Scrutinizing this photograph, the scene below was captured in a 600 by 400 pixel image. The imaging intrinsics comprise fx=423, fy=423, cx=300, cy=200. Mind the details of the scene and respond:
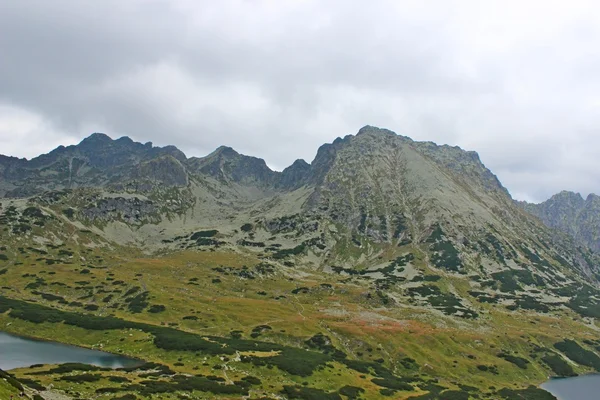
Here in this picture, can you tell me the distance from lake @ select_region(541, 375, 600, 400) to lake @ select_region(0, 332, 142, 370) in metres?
113

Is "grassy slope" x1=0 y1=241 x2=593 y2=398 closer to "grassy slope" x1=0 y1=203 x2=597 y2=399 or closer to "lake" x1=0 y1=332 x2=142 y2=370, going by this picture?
"grassy slope" x1=0 y1=203 x2=597 y2=399

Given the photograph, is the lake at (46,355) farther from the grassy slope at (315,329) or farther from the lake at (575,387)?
the lake at (575,387)

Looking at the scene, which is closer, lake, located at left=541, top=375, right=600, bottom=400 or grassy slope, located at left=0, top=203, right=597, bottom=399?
grassy slope, located at left=0, top=203, right=597, bottom=399

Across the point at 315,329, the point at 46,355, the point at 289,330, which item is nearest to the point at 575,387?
the point at 315,329

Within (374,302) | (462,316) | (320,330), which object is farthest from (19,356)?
(462,316)

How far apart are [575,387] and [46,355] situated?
144 metres

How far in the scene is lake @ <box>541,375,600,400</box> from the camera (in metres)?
118

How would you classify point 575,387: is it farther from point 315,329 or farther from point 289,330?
point 289,330

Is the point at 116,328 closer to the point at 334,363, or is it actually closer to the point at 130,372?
the point at 130,372

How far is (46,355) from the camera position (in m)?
93.1

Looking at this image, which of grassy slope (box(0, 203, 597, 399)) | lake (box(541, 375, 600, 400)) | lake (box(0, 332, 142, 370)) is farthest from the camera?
lake (box(541, 375, 600, 400))

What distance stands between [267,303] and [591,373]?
4635 inches

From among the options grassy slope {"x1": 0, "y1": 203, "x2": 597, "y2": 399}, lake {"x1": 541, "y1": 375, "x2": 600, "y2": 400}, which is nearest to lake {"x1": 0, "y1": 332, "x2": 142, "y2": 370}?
grassy slope {"x1": 0, "y1": 203, "x2": 597, "y2": 399}

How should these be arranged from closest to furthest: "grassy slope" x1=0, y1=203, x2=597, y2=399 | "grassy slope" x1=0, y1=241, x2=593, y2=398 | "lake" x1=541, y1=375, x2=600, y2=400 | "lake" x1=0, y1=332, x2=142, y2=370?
"lake" x1=0, y1=332, x2=142, y2=370 < "grassy slope" x1=0, y1=203, x2=597, y2=399 < "grassy slope" x1=0, y1=241, x2=593, y2=398 < "lake" x1=541, y1=375, x2=600, y2=400
